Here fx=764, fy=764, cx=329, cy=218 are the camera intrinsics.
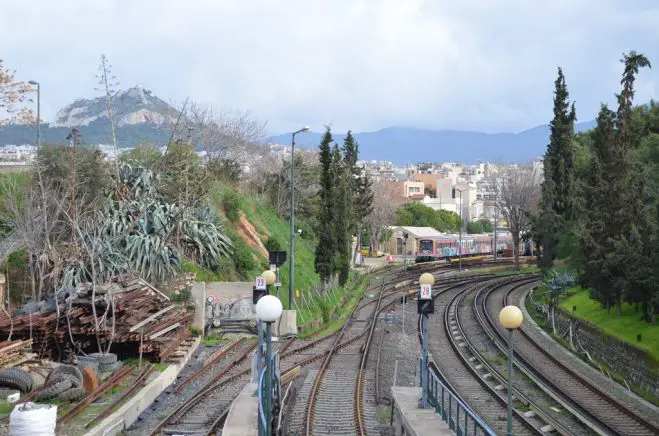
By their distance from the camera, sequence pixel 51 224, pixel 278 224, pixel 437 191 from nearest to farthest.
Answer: pixel 51 224 → pixel 278 224 → pixel 437 191

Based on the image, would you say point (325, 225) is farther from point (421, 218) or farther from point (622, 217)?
point (421, 218)

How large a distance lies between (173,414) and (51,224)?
11.2 m

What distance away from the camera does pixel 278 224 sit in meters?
46.9

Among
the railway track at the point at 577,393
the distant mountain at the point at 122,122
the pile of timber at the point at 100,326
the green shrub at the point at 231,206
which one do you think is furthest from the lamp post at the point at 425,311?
the distant mountain at the point at 122,122

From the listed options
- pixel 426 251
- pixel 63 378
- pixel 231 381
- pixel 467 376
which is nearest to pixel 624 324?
pixel 467 376

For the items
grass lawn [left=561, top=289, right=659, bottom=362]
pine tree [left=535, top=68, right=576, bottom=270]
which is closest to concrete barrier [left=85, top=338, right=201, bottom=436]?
grass lawn [left=561, top=289, right=659, bottom=362]

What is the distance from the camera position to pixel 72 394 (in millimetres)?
15875

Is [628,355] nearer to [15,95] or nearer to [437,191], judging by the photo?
[15,95]

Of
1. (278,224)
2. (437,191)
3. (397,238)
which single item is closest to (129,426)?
(278,224)

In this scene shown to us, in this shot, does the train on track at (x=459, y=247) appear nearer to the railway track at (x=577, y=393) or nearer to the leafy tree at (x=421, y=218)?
the leafy tree at (x=421, y=218)

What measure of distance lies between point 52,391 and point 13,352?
3072 millimetres

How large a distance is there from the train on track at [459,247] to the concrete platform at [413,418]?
47306mm

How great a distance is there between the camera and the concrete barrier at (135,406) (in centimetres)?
1411

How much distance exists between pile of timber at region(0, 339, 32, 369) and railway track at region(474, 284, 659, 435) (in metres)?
12.8
